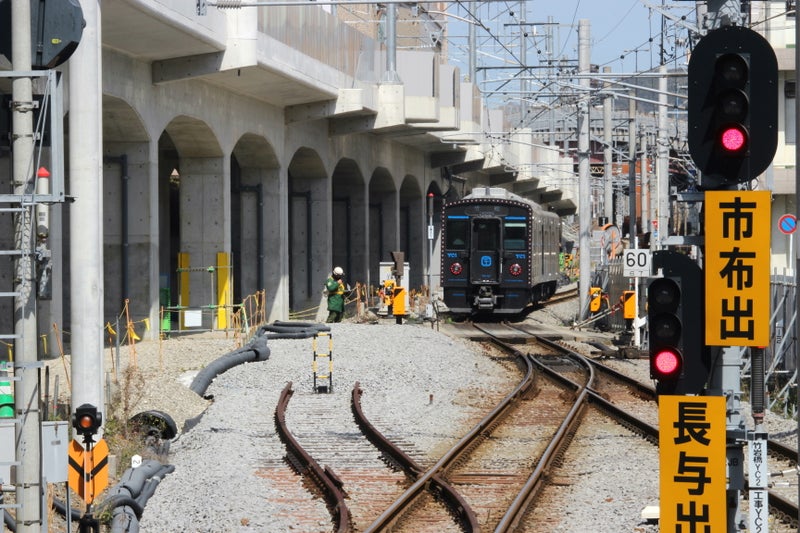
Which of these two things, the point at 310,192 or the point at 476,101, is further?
the point at 476,101

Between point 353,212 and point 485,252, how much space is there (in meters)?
11.3

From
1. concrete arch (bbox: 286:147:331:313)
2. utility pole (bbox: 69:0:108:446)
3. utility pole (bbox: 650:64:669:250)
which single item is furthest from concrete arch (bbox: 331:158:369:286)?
utility pole (bbox: 69:0:108:446)

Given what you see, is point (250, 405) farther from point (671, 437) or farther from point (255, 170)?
point (255, 170)

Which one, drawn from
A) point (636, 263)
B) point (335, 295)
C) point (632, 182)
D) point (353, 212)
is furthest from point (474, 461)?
point (353, 212)

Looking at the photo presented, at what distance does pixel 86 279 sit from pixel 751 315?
957 cm

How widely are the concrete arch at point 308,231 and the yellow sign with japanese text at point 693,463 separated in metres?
34.6

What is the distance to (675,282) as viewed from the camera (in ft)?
23.2

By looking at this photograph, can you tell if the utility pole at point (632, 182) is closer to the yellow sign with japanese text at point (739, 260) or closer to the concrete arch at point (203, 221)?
the concrete arch at point (203, 221)

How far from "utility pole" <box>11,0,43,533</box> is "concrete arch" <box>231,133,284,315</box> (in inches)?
1082

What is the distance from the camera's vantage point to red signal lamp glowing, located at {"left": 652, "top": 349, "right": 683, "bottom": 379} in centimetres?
704

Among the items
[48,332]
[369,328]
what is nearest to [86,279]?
[48,332]

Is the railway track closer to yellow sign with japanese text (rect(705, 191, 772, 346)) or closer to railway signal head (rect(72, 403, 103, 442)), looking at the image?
railway signal head (rect(72, 403, 103, 442))

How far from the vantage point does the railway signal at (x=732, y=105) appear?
7.19 metres

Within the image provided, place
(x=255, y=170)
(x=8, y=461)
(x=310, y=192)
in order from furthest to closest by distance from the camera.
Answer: (x=310, y=192)
(x=255, y=170)
(x=8, y=461)
